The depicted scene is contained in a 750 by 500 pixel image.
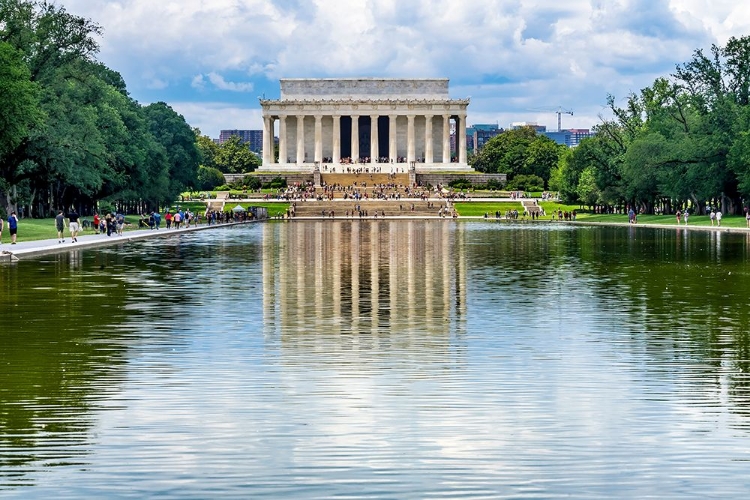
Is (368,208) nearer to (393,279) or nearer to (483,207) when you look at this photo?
(483,207)

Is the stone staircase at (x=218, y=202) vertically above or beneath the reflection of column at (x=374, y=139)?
beneath

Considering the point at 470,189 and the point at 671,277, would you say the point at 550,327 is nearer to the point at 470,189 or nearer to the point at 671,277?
→ the point at 671,277

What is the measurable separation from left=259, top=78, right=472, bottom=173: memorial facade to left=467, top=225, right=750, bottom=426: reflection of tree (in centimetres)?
12465

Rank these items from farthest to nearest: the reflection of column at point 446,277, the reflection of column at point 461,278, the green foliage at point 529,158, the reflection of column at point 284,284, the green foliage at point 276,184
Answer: the green foliage at point 529,158
the green foliage at point 276,184
the reflection of column at point 461,278
the reflection of column at point 446,277
the reflection of column at point 284,284

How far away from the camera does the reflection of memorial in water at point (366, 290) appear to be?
73.4 feet

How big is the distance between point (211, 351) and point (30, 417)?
5.64 m

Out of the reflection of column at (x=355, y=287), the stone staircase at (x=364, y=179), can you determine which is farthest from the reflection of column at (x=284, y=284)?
the stone staircase at (x=364, y=179)

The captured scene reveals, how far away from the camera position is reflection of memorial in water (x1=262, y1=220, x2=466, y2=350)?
22.4 meters

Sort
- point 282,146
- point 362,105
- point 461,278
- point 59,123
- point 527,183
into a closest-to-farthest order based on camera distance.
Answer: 1. point 461,278
2. point 59,123
3. point 527,183
4. point 362,105
5. point 282,146

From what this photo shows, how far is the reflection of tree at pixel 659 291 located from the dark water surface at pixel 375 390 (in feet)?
0.37

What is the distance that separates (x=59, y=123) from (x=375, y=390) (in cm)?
6911

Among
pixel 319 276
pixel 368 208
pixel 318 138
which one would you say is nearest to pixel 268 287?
pixel 319 276

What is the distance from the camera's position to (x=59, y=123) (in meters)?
Result: 80.1

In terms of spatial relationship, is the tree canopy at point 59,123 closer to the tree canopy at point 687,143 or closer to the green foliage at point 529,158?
the tree canopy at point 687,143
